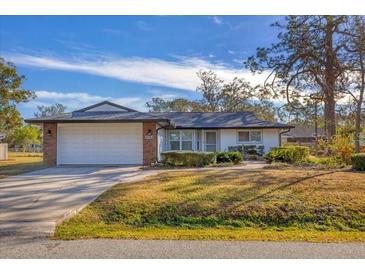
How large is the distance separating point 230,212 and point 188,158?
826cm

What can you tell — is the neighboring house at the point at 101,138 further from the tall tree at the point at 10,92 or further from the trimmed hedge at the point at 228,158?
the tall tree at the point at 10,92

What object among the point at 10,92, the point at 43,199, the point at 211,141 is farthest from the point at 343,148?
the point at 10,92

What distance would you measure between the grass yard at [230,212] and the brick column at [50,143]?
8.83 meters

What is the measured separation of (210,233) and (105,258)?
6.90 feet

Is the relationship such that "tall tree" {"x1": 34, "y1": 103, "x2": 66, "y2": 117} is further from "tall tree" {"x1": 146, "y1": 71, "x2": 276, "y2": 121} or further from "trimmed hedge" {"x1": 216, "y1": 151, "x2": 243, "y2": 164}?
"trimmed hedge" {"x1": 216, "y1": 151, "x2": 243, "y2": 164}

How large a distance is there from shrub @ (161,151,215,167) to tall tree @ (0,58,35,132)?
1323cm

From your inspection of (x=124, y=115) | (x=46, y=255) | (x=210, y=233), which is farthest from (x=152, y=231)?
(x=124, y=115)

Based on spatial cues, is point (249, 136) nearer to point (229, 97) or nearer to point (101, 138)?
point (101, 138)

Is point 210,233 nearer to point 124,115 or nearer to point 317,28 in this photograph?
point 124,115

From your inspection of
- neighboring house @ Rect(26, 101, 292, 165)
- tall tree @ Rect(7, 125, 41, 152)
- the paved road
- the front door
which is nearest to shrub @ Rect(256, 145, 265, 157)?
the front door

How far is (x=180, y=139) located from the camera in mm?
21266

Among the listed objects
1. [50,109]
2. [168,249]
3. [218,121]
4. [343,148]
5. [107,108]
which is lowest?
[168,249]

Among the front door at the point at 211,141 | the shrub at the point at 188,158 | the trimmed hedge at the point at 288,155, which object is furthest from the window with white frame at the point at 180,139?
the trimmed hedge at the point at 288,155

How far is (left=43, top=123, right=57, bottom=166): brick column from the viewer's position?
16.4 meters
